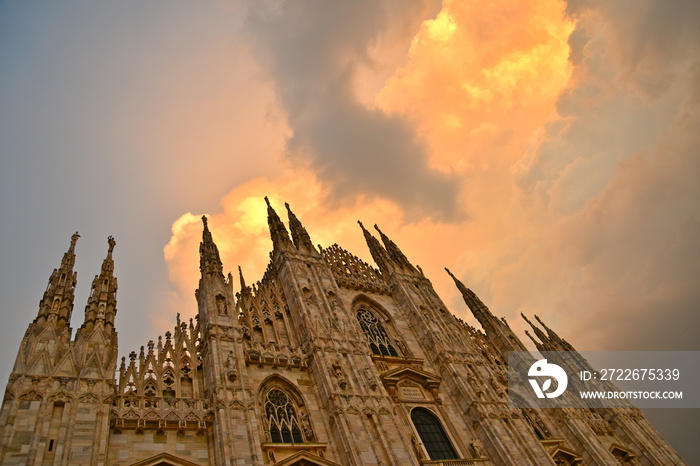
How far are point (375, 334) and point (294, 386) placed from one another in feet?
25.9

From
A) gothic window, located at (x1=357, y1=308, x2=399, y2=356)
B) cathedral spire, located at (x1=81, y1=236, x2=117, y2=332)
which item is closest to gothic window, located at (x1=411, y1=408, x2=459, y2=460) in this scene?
gothic window, located at (x1=357, y1=308, x2=399, y2=356)

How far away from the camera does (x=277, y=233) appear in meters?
27.9

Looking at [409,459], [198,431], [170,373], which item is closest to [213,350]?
[170,373]

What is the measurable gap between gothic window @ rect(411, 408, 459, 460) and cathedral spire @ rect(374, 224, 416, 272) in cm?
1202

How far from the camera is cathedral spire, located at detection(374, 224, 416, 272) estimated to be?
32.4 m

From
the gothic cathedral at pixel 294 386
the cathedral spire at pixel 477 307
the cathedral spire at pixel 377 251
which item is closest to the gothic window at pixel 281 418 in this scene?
the gothic cathedral at pixel 294 386

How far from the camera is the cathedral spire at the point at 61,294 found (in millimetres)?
15765

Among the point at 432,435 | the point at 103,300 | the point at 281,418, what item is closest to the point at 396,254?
the point at 432,435

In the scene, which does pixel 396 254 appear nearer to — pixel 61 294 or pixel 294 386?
pixel 294 386

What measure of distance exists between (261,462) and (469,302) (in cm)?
2343

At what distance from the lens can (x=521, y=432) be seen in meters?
22.0

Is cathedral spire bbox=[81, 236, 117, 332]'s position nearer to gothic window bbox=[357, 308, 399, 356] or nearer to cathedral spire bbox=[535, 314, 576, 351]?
gothic window bbox=[357, 308, 399, 356]

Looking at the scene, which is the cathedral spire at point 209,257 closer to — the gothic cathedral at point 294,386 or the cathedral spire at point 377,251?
the gothic cathedral at point 294,386

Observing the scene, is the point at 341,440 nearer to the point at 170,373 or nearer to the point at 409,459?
the point at 409,459
